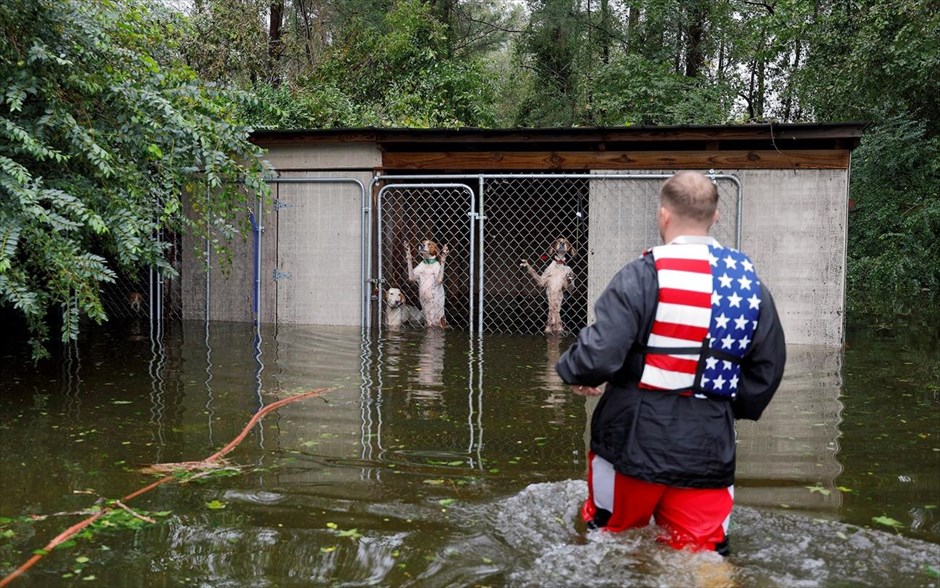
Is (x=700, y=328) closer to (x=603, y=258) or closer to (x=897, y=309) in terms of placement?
(x=603, y=258)

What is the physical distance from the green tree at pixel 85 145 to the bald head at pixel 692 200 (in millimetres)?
5141

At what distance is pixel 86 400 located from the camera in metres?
7.64

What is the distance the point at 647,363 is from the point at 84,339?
966 centimetres

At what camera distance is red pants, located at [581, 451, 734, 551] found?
3672mm

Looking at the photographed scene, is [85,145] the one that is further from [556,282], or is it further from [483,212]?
[556,282]

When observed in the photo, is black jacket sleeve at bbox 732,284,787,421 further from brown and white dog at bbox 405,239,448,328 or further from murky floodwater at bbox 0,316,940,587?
brown and white dog at bbox 405,239,448,328

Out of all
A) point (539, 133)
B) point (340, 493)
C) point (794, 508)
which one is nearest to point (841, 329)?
point (539, 133)

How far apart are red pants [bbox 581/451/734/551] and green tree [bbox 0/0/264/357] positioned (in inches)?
197

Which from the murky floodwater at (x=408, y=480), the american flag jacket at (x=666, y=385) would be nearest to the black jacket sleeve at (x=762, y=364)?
the american flag jacket at (x=666, y=385)

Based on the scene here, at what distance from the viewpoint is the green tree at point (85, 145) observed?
24.5 feet

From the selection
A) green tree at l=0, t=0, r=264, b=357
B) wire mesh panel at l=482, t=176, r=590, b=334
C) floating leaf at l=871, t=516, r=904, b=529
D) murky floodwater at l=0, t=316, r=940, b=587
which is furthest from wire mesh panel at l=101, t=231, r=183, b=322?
floating leaf at l=871, t=516, r=904, b=529

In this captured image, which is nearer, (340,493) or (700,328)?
(700,328)

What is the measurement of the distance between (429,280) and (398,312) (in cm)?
63

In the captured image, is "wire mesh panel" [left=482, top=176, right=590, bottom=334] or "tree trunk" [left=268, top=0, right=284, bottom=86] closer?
"wire mesh panel" [left=482, top=176, right=590, bottom=334]
